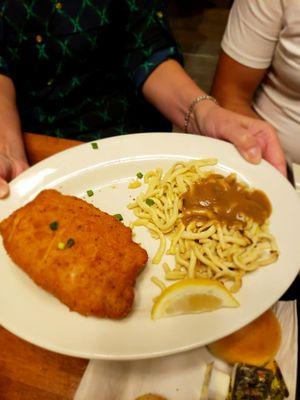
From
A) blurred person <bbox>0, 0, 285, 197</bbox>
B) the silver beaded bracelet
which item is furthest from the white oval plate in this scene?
the silver beaded bracelet

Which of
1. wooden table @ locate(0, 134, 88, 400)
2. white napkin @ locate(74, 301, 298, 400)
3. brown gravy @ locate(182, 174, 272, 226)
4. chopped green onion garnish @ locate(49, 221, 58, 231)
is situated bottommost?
wooden table @ locate(0, 134, 88, 400)

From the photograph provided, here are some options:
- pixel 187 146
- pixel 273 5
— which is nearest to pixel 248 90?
pixel 273 5

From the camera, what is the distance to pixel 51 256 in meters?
1.23

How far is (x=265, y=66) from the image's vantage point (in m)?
2.02

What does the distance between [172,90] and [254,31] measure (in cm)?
49

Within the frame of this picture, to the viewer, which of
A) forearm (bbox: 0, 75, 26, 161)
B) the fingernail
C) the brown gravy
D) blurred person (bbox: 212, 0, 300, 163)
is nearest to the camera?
the brown gravy

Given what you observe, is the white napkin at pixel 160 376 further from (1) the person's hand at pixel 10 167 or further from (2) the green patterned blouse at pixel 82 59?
(2) the green patterned blouse at pixel 82 59

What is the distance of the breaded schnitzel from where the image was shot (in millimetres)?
1158

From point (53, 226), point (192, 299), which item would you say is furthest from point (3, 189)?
point (192, 299)

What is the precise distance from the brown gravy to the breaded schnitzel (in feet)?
0.93

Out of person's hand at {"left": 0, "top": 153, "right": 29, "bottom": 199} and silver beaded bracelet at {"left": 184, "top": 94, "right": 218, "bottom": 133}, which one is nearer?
person's hand at {"left": 0, "top": 153, "right": 29, "bottom": 199}

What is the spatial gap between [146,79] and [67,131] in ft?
1.61

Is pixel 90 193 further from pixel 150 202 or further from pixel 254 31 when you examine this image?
pixel 254 31

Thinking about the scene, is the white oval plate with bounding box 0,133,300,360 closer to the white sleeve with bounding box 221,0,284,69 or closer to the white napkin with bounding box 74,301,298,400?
the white napkin with bounding box 74,301,298,400
